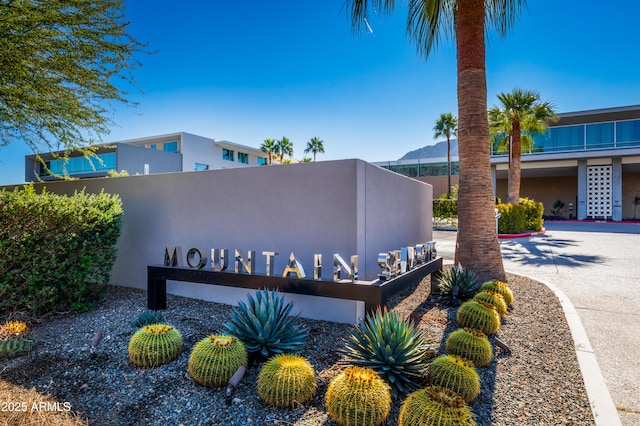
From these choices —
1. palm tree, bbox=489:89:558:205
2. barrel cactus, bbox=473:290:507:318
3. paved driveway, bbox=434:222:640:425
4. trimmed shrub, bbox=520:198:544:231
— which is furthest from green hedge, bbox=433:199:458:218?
barrel cactus, bbox=473:290:507:318

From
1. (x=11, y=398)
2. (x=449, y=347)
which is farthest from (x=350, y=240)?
(x=11, y=398)

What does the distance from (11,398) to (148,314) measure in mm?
2179

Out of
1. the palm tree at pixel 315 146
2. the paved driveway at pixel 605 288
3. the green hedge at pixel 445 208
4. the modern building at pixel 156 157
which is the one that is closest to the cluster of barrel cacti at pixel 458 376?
the paved driveway at pixel 605 288

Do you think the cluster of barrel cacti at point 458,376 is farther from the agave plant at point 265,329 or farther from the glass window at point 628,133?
the glass window at point 628,133

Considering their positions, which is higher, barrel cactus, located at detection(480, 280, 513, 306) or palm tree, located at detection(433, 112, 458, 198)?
palm tree, located at detection(433, 112, 458, 198)

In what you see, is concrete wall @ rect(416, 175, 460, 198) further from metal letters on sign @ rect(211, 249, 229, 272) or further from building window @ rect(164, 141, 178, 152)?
metal letters on sign @ rect(211, 249, 229, 272)

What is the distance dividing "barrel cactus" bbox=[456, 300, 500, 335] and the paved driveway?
1.21 meters

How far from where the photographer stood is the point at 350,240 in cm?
562

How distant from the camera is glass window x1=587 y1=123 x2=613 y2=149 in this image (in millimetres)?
30078

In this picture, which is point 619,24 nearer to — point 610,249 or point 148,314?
point 610,249

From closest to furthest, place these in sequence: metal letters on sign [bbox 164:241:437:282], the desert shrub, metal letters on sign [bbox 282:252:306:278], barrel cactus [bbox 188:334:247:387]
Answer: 1. barrel cactus [bbox 188:334:247:387]
2. metal letters on sign [bbox 164:241:437:282]
3. metal letters on sign [bbox 282:252:306:278]
4. the desert shrub

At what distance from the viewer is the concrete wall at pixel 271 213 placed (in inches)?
226

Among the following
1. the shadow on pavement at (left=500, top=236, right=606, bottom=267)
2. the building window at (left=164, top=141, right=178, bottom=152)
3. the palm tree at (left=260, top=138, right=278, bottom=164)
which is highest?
the palm tree at (left=260, top=138, right=278, bottom=164)

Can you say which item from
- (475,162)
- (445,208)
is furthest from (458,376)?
(445,208)
